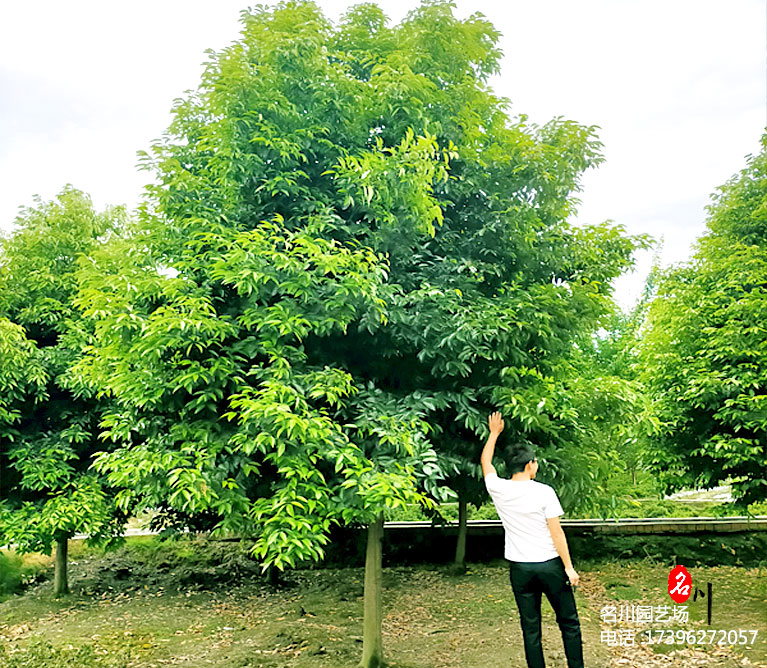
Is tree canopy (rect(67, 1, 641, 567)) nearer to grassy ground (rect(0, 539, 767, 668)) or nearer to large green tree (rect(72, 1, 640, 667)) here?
large green tree (rect(72, 1, 640, 667))

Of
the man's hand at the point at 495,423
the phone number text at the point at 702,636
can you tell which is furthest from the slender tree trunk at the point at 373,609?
the phone number text at the point at 702,636

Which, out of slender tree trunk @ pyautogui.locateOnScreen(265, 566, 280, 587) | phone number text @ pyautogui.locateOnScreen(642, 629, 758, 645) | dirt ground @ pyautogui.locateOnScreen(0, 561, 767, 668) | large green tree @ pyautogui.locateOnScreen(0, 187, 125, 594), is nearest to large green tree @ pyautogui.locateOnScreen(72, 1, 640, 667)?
dirt ground @ pyautogui.locateOnScreen(0, 561, 767, 668)

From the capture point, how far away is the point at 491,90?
782 centimetres

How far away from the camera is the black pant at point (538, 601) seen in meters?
4.87

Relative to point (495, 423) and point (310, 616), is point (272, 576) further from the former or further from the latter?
point (495, 423)

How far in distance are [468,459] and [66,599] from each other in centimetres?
911

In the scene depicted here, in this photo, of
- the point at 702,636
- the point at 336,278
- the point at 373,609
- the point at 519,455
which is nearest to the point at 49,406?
the point at 373,609

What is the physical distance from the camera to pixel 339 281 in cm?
634

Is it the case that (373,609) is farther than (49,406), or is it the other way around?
(49,406)

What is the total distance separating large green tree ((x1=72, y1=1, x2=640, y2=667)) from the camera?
19.1 ft

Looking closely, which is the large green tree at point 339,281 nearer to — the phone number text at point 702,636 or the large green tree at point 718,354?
the phone number text at point 702,636

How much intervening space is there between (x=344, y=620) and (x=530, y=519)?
6449 millimetres

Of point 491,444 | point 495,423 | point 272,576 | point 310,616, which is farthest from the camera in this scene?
point 272,576

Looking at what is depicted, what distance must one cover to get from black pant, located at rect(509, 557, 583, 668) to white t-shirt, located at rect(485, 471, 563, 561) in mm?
75
